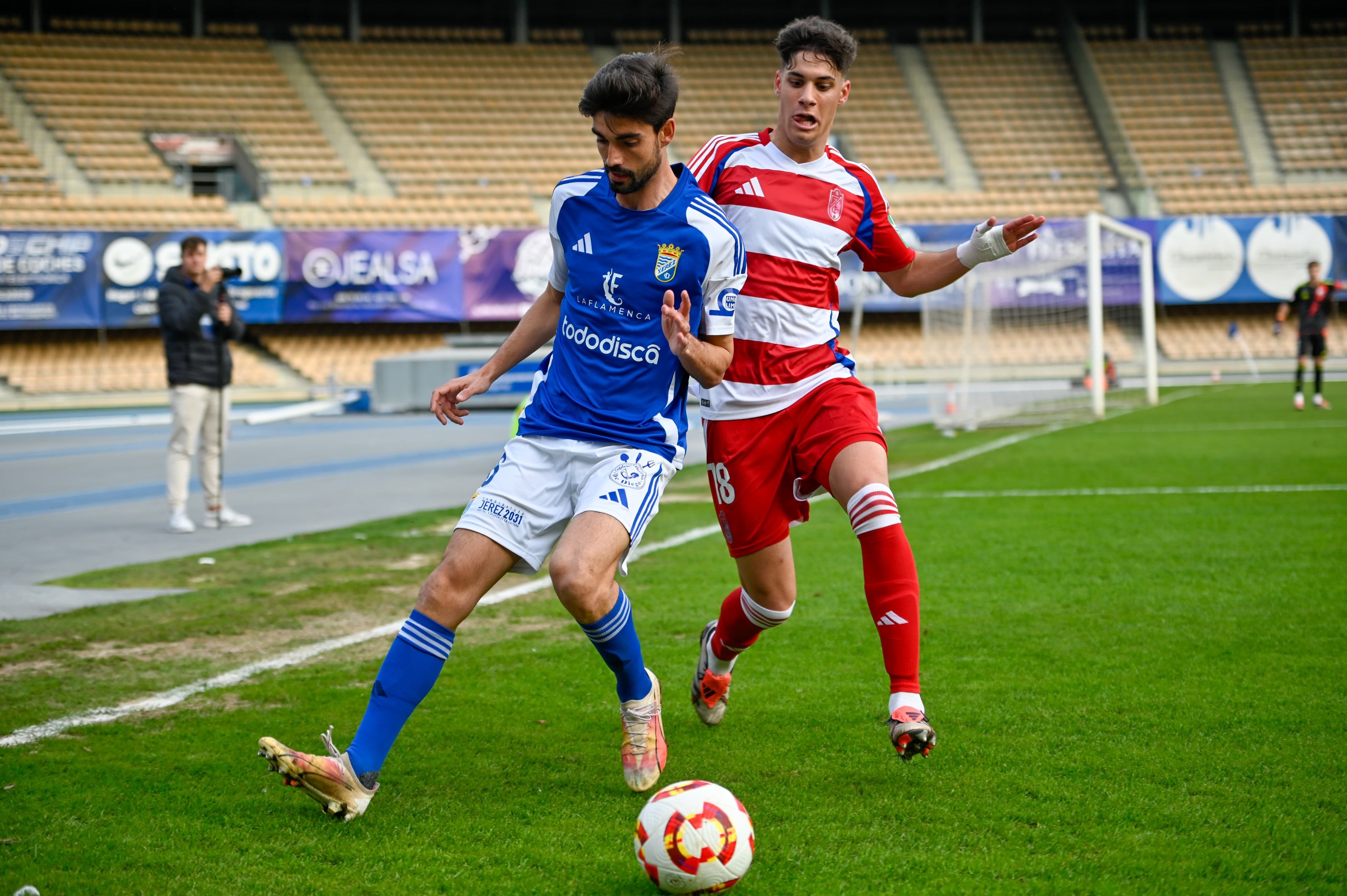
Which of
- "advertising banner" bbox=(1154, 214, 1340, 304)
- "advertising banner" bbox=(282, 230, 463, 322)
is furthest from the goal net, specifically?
"advertising banner" bbox=(282, 230, 463, 322)

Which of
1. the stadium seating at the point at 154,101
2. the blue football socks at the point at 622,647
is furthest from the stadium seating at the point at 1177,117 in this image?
the blue football socks at the point at 622,647

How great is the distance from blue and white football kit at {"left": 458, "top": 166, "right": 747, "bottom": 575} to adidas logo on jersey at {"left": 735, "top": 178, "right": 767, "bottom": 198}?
1.60ft

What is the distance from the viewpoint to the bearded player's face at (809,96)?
161 inches

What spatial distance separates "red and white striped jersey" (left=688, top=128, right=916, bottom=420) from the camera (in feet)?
13.5

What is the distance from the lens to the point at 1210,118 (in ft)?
114

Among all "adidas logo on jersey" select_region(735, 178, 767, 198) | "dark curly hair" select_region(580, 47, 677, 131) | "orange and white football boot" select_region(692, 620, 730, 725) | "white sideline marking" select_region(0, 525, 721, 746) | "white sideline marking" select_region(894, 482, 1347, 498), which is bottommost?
"white sideline marking" select_region(894, 482, 1347, 498)

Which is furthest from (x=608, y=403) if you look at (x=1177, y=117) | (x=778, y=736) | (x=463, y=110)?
(x=1177, y=117)

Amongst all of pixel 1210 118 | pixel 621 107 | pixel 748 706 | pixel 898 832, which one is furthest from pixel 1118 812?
pixel 1210 118

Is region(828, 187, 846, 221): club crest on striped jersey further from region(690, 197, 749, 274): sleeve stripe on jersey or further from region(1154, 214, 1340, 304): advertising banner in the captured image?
region(1154, 214, 1340, 304): advertising banner

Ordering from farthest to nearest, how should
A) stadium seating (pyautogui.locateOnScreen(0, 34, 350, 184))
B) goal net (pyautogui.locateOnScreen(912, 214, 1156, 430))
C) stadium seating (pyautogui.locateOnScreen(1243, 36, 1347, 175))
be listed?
1. stadium seating (pyautogui.locateOnScreen(1243, 36, 1347, 175))
2. stadium seating (pyautogui.locateOnScreen(0, 34, 350, 184))
3. goal net (pyautogui.locateOnScreen(912, 214, 1156, 430))

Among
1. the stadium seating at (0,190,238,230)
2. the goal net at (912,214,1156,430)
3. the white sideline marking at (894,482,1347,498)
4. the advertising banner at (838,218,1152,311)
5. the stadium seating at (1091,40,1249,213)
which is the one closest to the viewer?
the white sideline marking at (894,482,1347,498)

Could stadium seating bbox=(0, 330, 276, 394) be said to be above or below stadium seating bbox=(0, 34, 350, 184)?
below

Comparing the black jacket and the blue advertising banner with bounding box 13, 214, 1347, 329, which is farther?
the blue advertising banner with bounding box 13, 214, 1347, 329

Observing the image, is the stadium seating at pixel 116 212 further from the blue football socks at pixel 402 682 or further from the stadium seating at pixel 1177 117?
the blue football socks at pixel 402 682
